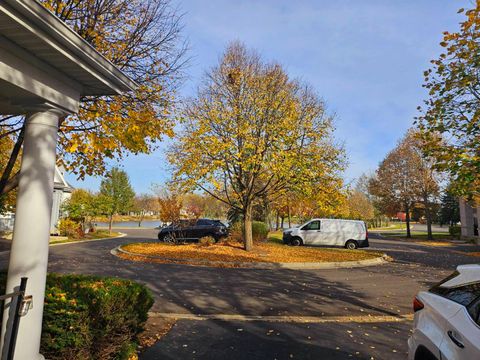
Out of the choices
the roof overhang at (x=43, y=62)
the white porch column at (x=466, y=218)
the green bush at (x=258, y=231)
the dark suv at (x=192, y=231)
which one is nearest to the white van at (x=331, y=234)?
the green bush at (x=258, y=231)

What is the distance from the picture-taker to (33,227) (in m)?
3.32

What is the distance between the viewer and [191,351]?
4.71 meters

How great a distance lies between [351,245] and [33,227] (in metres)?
20.5

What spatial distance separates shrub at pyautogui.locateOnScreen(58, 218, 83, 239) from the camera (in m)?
24.8

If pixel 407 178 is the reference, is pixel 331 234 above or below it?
below

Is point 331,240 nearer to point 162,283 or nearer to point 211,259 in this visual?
point 211,259

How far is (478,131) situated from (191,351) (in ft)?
30.1

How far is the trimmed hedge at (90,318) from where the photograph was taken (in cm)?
359

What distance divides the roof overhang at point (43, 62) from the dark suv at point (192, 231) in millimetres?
15974

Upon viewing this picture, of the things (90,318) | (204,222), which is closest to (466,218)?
(204,222)

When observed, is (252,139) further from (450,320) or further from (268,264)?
(450,320)

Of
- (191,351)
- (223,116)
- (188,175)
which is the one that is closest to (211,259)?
(188,175)

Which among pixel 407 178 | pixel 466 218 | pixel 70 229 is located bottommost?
pixel 70 229

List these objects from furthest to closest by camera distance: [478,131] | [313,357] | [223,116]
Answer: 1. [223,116]
2. [478,131]
3. [313,357]
